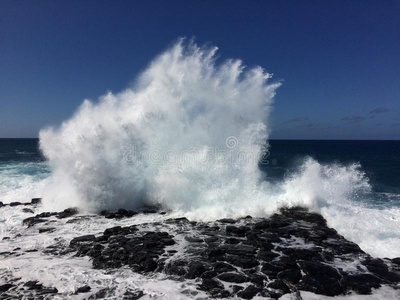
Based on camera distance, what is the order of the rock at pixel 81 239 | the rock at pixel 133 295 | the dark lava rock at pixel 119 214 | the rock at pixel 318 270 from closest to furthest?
the rock at pixel 133 295 < the rock at pixel 318 270 < the rock at pixel 81 239 < the dark lava rock at pixel 119 214

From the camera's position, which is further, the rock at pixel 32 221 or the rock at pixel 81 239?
the rock at pixel 32 221

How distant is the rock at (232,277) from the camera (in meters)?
8.41

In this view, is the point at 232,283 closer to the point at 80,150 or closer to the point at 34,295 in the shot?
the point at 34,295

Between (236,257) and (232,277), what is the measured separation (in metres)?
1.30

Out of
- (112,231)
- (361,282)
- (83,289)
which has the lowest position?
(361,282)

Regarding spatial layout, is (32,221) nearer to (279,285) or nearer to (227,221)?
(227,221)

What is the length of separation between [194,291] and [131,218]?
8.03 meters

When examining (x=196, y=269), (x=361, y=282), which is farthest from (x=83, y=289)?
(x=361, y=282)

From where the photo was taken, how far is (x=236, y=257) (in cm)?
980

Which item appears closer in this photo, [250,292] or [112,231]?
[250,292]

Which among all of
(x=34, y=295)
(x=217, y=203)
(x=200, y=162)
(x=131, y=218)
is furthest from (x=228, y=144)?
(x=34, y=295)

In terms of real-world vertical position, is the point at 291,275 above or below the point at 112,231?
below

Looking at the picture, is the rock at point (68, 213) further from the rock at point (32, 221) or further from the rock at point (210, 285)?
the rock at point (210, 285)

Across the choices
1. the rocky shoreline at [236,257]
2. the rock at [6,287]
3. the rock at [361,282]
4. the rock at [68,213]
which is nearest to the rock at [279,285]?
the rocky shoreline at [236,257]
